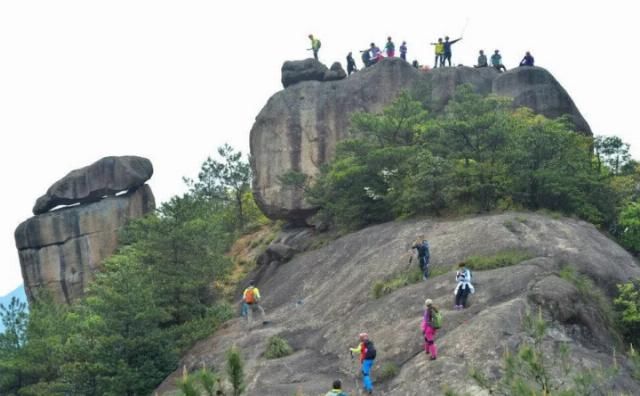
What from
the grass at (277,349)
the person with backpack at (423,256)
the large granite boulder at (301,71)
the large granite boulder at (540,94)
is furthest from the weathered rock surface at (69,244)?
the person with backpack at (423,256)

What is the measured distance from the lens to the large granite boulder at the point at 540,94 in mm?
41344

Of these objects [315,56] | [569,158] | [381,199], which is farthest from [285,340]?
[315,56]

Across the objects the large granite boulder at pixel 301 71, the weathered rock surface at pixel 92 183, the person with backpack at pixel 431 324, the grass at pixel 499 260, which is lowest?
the person with backpack at pixel 431 324

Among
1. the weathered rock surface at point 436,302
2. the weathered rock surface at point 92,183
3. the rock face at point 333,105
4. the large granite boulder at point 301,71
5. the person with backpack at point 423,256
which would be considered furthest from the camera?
the weathered rock surface at point 92,183

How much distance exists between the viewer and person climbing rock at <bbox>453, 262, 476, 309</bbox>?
19.6 m

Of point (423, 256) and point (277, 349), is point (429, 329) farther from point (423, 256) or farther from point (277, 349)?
point (277, 349)

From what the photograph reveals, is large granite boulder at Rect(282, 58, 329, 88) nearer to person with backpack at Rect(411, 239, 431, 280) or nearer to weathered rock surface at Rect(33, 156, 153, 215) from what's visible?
weathered rock surface at Rect(33, 156, 153, 215)

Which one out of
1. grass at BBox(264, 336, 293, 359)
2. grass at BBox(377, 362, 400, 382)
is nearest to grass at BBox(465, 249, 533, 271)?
grass at BBox(377, 362, 400, 382)

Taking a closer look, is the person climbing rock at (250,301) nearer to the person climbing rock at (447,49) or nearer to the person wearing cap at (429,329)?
the person wearing cap at (429,329)

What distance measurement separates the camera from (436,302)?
2092 centimetres

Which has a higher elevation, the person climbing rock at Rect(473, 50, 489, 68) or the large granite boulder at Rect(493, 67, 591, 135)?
the person climbing rock at Rect(473, 50, 489, 68)

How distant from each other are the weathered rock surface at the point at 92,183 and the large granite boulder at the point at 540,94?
25.1 meters

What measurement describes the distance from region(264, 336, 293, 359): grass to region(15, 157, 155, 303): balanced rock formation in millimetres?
23592

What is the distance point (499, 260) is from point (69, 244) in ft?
103
